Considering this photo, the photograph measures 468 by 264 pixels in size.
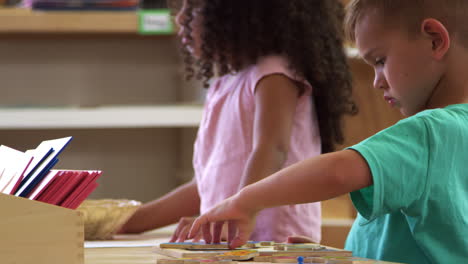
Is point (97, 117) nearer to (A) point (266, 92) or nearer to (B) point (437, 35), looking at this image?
(A) point (266, 92)

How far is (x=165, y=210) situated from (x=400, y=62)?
904mm

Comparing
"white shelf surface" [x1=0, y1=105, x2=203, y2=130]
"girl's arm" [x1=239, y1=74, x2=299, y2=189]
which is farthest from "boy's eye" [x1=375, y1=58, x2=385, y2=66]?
"white shelf surface" [x1=0, y1=105, x2=203, y2=130]

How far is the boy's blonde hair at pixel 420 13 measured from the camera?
0.98 meters

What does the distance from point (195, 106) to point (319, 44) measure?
91 centimetres

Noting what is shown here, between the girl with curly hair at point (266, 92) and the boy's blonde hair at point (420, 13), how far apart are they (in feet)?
1.57

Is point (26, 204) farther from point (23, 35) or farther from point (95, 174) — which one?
point (23, 35)

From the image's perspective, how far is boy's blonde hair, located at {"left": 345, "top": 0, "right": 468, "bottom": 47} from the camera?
983 millimetres

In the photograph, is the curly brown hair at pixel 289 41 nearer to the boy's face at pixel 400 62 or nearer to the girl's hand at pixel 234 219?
the boy's face at pixel 400 62

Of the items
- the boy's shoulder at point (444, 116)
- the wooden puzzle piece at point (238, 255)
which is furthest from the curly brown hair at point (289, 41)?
the wooden puzzle piece at point (238, 255)

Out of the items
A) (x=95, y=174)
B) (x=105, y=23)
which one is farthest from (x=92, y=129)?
(x=95, y=174)

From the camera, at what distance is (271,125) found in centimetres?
143

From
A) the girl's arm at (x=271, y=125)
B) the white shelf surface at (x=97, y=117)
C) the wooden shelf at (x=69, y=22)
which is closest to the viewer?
the girl's arm at (x=271, y=125)

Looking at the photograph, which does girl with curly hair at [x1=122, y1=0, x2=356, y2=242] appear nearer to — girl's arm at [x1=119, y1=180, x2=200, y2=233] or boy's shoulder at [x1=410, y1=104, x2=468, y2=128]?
girl's arm at [x1=119, y1=180, x2=200, y2=233]

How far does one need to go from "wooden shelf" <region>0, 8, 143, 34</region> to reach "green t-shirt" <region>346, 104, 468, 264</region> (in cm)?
165
